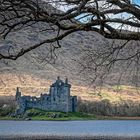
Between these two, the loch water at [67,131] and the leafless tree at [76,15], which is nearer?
the leafless tree at [76,15]

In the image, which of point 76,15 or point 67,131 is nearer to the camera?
point 76,15

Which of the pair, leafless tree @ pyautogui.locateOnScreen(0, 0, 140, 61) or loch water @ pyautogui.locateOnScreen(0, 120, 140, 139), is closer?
leafless tree @ pyautogui.locateOnScreen(0, 0, 140, 61)

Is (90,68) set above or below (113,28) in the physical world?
below

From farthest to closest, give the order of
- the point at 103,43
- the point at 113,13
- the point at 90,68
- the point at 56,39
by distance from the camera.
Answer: the point at 103,43 → the point at 90,68 → the point at 56,39 → the point at 113,13

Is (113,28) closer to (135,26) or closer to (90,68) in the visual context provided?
(135,26)

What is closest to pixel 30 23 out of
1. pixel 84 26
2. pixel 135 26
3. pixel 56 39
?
pixel 56 39

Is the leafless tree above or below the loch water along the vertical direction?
above

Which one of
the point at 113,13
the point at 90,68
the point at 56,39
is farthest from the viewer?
the point at 90,68

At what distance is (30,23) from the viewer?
58.1ft

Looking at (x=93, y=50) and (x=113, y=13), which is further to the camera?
(x=93, y=50)

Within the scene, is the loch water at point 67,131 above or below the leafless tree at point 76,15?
below

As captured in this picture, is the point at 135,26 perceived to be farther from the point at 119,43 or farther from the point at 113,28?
the point at 119,43

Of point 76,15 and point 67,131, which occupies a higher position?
point 76,15

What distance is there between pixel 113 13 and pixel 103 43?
4.21 m
